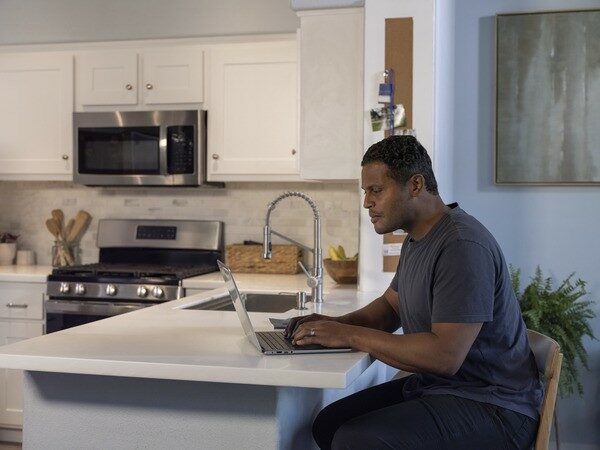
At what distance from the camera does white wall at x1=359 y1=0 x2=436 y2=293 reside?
3475 mm

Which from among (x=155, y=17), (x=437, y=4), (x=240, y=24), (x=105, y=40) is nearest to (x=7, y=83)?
(x=105, y=40)

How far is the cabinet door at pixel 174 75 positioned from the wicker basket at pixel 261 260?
2.89 feet

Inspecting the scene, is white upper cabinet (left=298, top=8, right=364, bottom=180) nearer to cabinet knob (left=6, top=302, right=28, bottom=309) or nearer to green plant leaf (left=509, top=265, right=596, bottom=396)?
green plant leaf (left=509, top=265, right=596, bottom=396)

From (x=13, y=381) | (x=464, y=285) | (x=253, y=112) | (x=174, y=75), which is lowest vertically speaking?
(x=13, y=381)

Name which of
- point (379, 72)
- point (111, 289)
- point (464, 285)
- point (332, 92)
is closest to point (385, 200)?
point (464, 285)

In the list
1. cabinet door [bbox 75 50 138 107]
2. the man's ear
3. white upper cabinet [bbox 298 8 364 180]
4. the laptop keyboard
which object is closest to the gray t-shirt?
the man's ear

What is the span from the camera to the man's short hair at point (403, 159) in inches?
83.2

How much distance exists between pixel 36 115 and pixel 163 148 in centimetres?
86

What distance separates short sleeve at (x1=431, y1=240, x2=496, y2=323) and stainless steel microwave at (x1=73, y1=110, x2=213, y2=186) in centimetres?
271

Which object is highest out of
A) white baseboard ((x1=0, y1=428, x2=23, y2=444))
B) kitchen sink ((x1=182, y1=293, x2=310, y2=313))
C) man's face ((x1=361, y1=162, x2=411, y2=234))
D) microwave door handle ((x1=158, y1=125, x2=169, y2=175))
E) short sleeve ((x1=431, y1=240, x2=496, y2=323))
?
microwave door handle ((x1=158, y1=125, x2=169, y2=175))

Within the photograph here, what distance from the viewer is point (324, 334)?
80.1 inches

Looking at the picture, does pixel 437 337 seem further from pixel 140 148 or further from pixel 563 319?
pixel 140 148

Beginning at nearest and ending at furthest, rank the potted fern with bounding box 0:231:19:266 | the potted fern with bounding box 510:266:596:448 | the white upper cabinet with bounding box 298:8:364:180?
the potted fern with bounding box 510:266:596:448
the white upper cabinet with bounding box 298:8:364:180
the potted fern with bounding box 0:231:19:266

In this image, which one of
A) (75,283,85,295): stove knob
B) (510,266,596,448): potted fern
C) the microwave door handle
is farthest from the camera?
the microwave door handle
